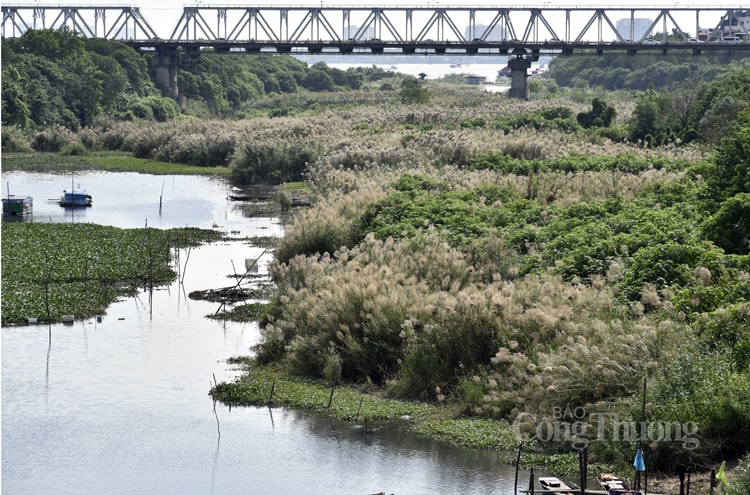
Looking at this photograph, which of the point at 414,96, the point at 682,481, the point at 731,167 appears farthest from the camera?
the point at 414,96

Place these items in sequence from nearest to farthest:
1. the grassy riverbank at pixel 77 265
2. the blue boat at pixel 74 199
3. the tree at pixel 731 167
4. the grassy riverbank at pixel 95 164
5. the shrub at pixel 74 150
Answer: the tree at pixel 731 167 → the grassy riverbank at pixel 77 265 → the blue boat at pixel 74 199 → the grassy riverbank at pixel 95 164 → the shrub at pixel 74 150

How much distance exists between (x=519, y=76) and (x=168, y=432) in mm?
101067

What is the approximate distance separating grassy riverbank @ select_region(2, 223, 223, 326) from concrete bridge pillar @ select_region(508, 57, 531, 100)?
A: 75923 millimetres

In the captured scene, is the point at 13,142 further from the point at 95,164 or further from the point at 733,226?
the point at 733,226

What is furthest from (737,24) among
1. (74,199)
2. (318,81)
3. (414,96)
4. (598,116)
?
(74,199)

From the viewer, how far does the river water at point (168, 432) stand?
18578 mm

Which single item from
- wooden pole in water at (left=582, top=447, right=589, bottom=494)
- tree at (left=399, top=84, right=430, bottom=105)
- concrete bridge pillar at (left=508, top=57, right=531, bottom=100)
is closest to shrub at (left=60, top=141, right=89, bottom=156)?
tree at (left=399, top=84, right=430, bottom=105)

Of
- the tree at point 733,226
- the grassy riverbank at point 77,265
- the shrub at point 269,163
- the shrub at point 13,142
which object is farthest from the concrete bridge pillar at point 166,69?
the tree at point 733,226

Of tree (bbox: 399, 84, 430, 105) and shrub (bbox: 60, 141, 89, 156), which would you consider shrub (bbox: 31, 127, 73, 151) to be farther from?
tree (bbox: 399, 84, 430, 105)

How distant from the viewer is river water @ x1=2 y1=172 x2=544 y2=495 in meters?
18.6

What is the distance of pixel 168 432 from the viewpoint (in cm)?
2100

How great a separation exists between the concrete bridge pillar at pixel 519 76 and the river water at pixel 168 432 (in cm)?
8886

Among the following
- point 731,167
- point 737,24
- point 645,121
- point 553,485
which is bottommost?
point 553,485

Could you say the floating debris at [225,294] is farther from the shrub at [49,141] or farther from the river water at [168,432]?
the shrub at [49,141]
